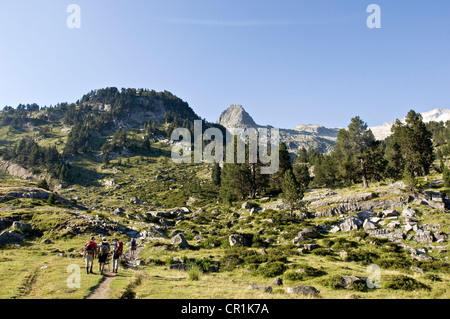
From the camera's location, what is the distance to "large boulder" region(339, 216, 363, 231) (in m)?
36.3

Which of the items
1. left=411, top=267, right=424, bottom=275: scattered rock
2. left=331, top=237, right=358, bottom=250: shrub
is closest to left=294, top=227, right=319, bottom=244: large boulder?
left=331, top=237, right=358, bottom=250: shrub

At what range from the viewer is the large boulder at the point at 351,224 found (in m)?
36.3

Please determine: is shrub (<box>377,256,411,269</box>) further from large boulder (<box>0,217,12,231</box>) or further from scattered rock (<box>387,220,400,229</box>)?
large boulder (<box>0,217,12,231</box>)

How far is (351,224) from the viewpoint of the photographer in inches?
1443

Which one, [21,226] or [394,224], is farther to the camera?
[21,226]

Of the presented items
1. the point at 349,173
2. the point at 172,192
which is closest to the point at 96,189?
the point at 172,192

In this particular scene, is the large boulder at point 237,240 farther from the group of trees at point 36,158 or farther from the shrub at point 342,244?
the group of trees at point 36,158

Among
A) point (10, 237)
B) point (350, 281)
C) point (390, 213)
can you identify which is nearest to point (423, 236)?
point (390, 213)

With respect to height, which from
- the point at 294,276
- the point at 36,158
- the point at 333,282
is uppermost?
the point at 36,158

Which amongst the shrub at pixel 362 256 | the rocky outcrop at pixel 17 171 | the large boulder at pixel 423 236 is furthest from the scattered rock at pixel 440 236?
the rocky outcrop at pixel 17 171

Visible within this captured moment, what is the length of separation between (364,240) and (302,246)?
330 inches

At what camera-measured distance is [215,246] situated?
35.5m

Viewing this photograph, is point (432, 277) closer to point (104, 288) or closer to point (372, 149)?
point (104, 288)
